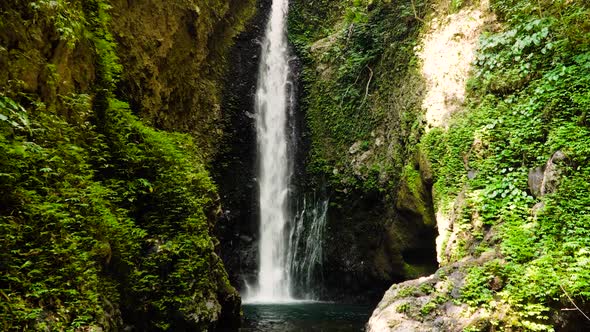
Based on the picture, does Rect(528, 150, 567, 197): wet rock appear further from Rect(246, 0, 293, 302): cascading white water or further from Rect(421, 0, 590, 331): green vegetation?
Rect(246, 0, 293, 302): cascading white water

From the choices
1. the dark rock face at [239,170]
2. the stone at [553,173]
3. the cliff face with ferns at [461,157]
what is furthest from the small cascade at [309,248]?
the stone at [553,173]

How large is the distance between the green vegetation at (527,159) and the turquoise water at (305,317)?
10.3 ft

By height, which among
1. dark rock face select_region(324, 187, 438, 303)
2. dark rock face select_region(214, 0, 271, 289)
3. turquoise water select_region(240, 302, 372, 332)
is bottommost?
turquoise water select_region(240, 302, 372, 332)

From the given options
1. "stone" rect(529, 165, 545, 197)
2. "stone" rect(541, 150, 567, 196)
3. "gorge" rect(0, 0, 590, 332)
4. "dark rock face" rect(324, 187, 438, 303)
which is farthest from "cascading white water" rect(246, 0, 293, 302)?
"stone" rect(541, 150, 567, 196)

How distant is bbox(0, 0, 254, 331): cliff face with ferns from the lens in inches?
153

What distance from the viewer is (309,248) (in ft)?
42.5

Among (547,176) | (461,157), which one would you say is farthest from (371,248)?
(547,176)

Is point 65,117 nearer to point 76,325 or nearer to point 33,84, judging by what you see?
point 33,84

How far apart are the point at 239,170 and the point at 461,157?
7765 millimetres

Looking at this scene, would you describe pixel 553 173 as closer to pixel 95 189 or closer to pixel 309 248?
pixel 95 189

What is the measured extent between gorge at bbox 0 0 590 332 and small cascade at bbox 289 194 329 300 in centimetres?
6

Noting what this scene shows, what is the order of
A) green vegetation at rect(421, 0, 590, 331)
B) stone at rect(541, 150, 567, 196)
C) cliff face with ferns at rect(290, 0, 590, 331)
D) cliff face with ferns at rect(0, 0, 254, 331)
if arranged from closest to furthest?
cliff face with ferns at rect(0, 0, 254, 331)
green vegetation at rect(421, 0, 590, 331)
cliff face with ferns at rect(290, 0, 590, 331)
stone at rect(541, 150, 567, 196)

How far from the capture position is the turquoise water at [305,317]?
25.7 feet

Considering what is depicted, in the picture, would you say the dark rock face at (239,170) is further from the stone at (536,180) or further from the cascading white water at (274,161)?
the stone at (536,180)
